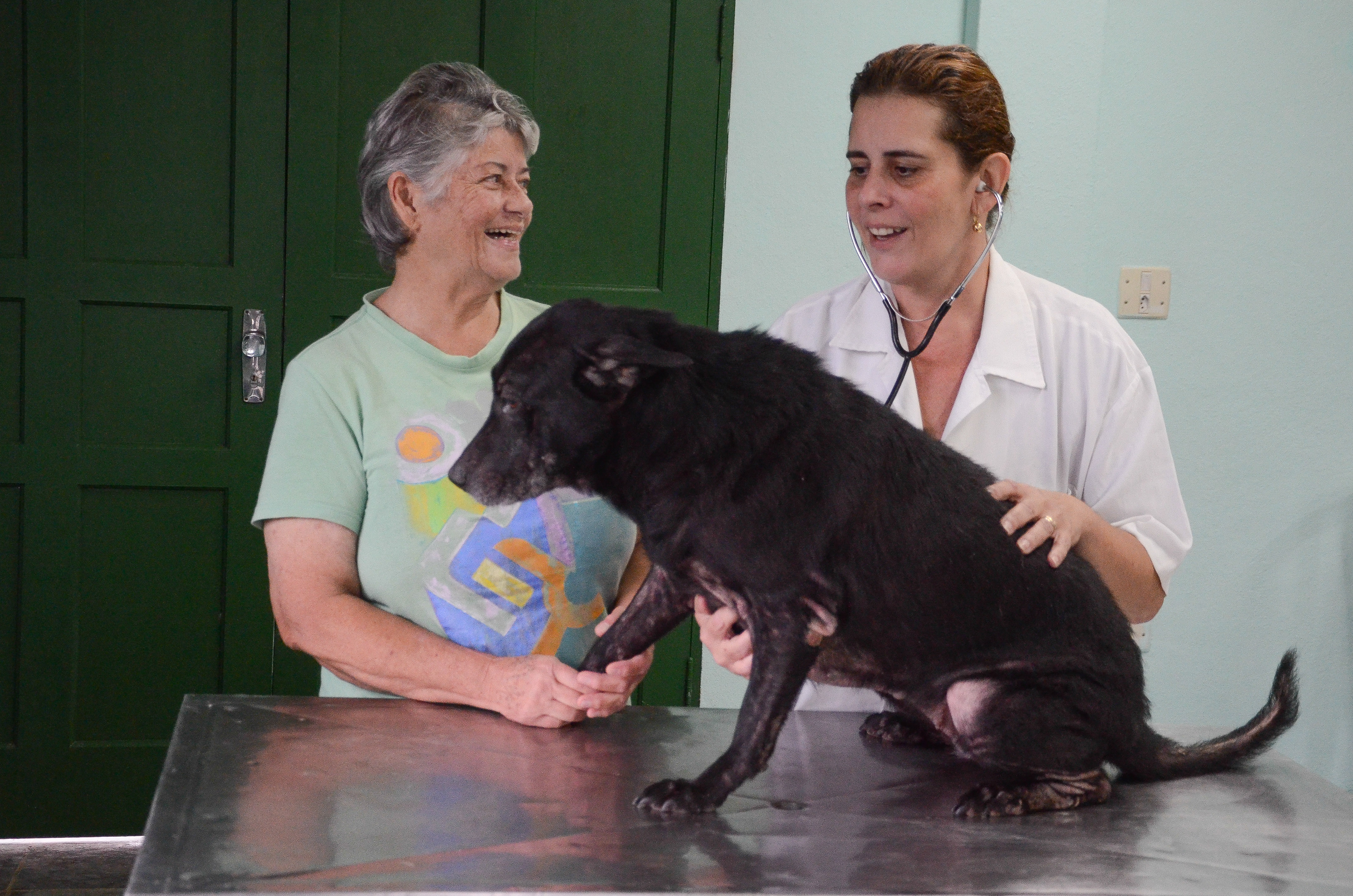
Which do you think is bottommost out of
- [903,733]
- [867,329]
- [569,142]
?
[903,733]

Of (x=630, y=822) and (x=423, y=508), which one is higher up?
(x=423, y=508)

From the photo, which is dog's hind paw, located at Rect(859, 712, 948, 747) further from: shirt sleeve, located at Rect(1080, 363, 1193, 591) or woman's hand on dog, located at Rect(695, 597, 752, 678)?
shirt sleeve, located at Rect(1080, 363, 1193, 591)

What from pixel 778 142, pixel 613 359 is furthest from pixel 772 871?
pixel 778 142

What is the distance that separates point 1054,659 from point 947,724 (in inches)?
6.7

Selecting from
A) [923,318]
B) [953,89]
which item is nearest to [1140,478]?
[923,318]

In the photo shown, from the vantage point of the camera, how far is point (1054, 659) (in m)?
1.49

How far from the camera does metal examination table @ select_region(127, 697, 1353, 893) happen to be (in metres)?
1.23

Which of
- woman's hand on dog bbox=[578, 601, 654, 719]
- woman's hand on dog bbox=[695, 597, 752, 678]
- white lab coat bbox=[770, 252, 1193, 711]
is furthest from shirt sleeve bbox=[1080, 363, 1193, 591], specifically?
woman's hand on dog bbox=[578, 601, 654, 719]

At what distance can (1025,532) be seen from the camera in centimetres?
153

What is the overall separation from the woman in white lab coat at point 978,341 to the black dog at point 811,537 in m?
0.27

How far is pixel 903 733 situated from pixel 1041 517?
42 centimetres

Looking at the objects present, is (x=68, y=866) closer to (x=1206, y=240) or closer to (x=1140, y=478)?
(x=1140, y=478)

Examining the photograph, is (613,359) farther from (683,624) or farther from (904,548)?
(683,624)

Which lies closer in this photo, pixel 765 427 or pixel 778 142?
pixel 765 427
